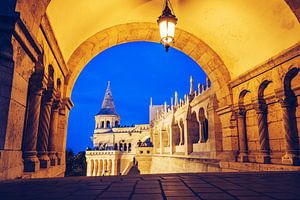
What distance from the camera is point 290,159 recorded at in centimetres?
429

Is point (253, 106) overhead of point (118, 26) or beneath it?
beneath

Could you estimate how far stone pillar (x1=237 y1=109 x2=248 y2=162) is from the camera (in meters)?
5.68

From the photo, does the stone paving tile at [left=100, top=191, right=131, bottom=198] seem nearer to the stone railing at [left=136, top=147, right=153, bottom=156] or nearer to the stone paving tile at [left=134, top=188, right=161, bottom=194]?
the stone paving tile at [left=134, top=188, right=161, bottom=194]

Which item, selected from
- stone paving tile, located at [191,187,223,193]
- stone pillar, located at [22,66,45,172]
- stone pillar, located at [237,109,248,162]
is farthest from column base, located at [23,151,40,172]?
stone pillar, located at [237,109,248,162]

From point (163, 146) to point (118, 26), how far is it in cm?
1585

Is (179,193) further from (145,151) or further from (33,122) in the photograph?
(145,151)

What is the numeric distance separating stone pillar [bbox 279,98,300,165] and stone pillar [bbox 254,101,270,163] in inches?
22.8

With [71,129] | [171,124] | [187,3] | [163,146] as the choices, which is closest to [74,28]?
[187,3]

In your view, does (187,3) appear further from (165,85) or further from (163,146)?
(165,85)

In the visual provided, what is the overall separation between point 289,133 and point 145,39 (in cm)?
449

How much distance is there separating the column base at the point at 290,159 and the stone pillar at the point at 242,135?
1253 mm

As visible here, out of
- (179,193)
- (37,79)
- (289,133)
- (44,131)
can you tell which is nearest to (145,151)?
(44,131)

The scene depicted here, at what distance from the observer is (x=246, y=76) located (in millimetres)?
5797

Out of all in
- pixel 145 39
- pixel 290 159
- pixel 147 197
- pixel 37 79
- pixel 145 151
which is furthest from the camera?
pixel 145 151
